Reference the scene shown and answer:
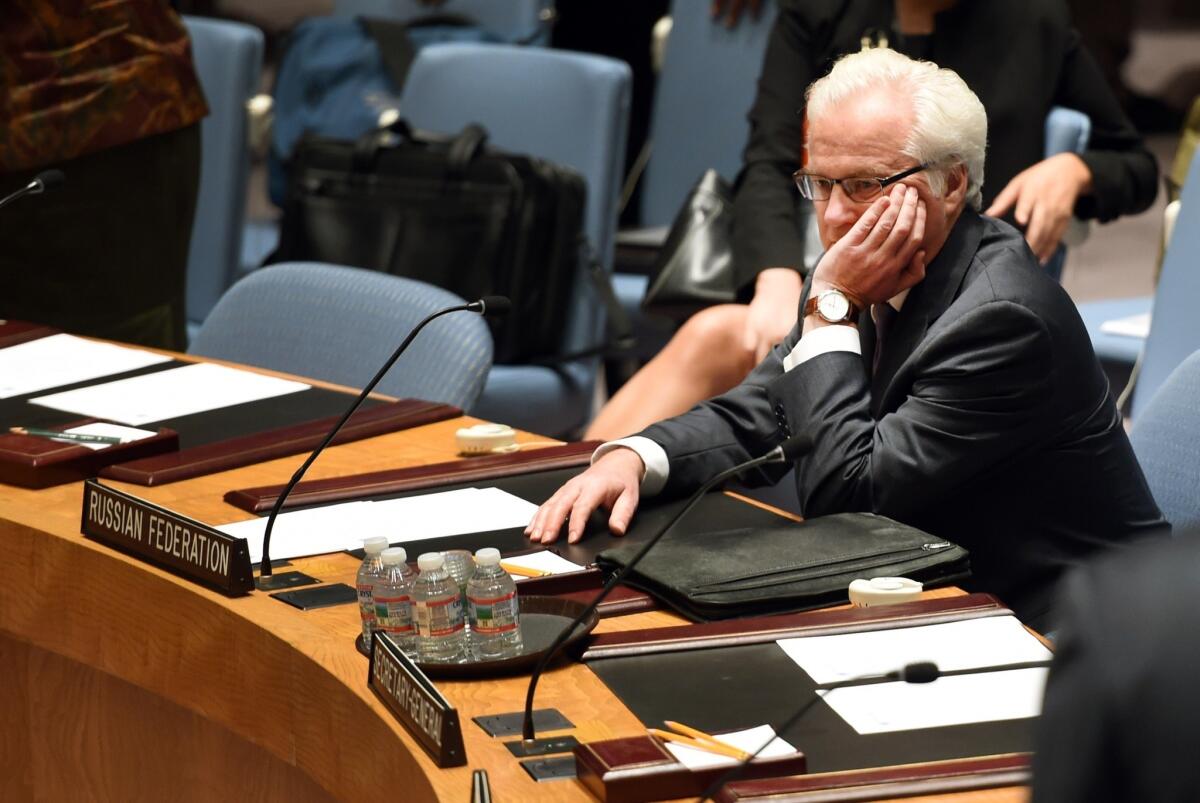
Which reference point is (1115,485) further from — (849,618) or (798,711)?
(798,711)

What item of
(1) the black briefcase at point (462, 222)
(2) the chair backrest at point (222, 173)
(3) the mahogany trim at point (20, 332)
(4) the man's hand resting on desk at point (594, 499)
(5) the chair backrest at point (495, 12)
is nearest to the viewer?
(4) the man's hand resting on desk at point (594, 499)

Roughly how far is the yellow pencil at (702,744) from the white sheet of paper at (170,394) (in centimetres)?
106

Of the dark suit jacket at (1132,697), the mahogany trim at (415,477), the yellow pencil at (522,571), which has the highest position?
the dark suit jacket at (1132,697)

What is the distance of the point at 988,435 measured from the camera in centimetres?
170

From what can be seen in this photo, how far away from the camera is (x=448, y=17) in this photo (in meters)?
4.33

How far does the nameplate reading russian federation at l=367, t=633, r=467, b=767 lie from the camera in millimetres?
1112

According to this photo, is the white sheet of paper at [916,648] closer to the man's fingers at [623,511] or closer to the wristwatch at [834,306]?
the man's fingers at [623,511]

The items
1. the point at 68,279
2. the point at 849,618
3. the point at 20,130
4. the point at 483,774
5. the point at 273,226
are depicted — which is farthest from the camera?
the point at 273,226

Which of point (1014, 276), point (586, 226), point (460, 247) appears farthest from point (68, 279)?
point (1014, 276)

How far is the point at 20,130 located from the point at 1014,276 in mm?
1504

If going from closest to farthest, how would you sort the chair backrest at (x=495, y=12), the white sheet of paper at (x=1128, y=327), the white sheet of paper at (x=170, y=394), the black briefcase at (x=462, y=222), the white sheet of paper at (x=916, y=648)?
the white sheet of paper at (x=916, y=648) < the white sheet of paper at (x=170, y=394) < the white sheet of paper at (x=1128, y=327) < the black briefcase at (x=462, y=222) < the chair backrest at (x=495, y=12)

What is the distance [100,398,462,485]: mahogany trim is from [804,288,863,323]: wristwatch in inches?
19.6

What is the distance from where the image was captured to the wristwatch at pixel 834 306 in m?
1.84

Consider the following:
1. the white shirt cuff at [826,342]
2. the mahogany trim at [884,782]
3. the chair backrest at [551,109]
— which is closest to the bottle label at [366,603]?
the mahogany trim at [884,782]
